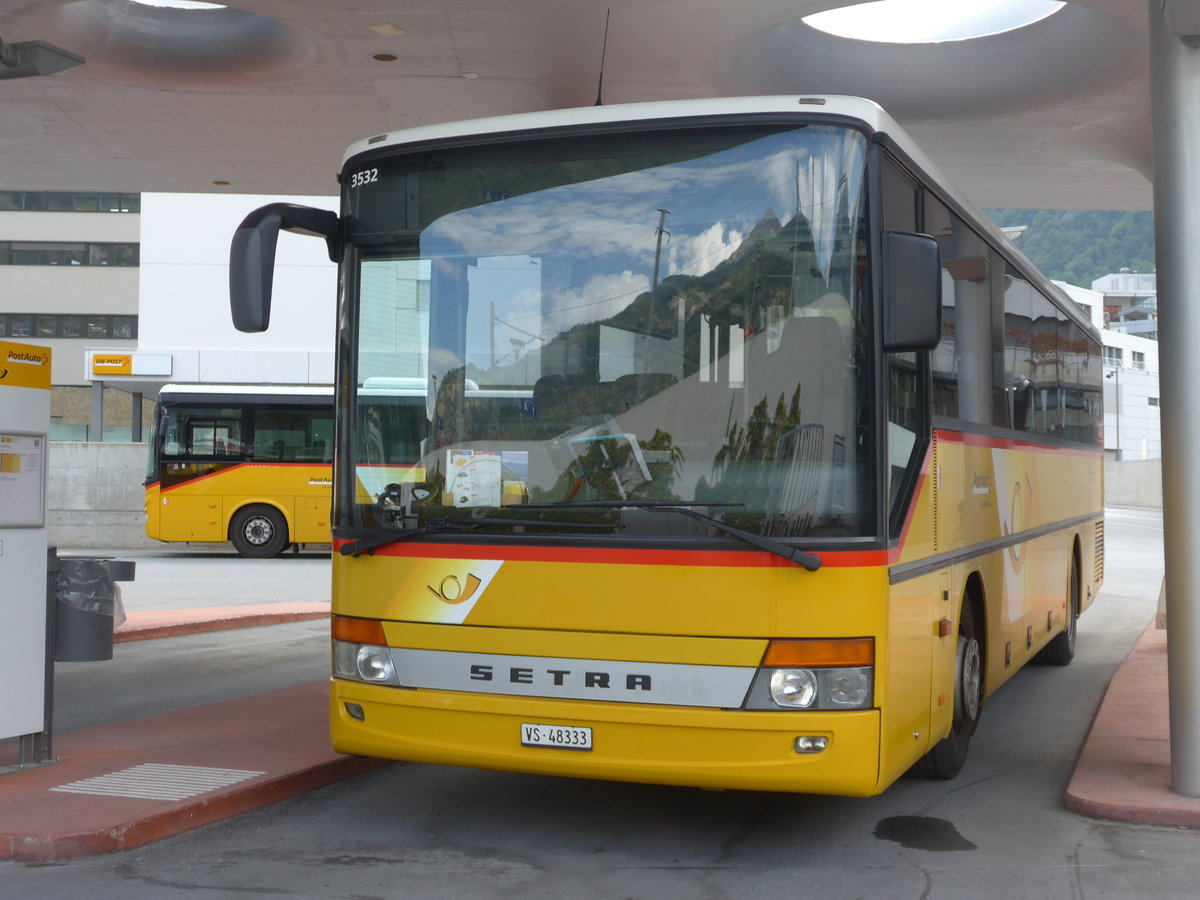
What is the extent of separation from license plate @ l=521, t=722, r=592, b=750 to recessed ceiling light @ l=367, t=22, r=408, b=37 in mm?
6513

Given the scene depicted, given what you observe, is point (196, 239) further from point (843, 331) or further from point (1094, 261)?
point (1094, 261)

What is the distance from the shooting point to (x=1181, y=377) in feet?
21.6

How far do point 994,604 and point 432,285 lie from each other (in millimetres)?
3860

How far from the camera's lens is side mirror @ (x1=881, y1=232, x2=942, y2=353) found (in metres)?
5.34

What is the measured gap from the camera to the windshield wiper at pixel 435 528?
5.54 meters

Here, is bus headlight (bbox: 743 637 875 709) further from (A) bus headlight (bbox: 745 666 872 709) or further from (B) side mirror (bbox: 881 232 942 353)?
(B) side mirror (bbox: 881 232 942 353)

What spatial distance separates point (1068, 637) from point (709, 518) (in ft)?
24.8

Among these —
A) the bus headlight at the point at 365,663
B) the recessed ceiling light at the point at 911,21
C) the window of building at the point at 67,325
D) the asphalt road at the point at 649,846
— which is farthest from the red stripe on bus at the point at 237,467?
the window of building at the point at 67,325

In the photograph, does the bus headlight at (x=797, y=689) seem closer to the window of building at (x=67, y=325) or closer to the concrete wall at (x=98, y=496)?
the concrete wall at (x=98, y=496)

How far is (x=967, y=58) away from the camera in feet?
38.3

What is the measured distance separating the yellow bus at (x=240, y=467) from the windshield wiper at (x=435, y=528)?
20.6m

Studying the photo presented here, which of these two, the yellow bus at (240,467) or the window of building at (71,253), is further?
the window of building at (71,253)

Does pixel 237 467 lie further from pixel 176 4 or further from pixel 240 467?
pixel 176 4

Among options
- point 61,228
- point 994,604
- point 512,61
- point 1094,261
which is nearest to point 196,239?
point 61,228
